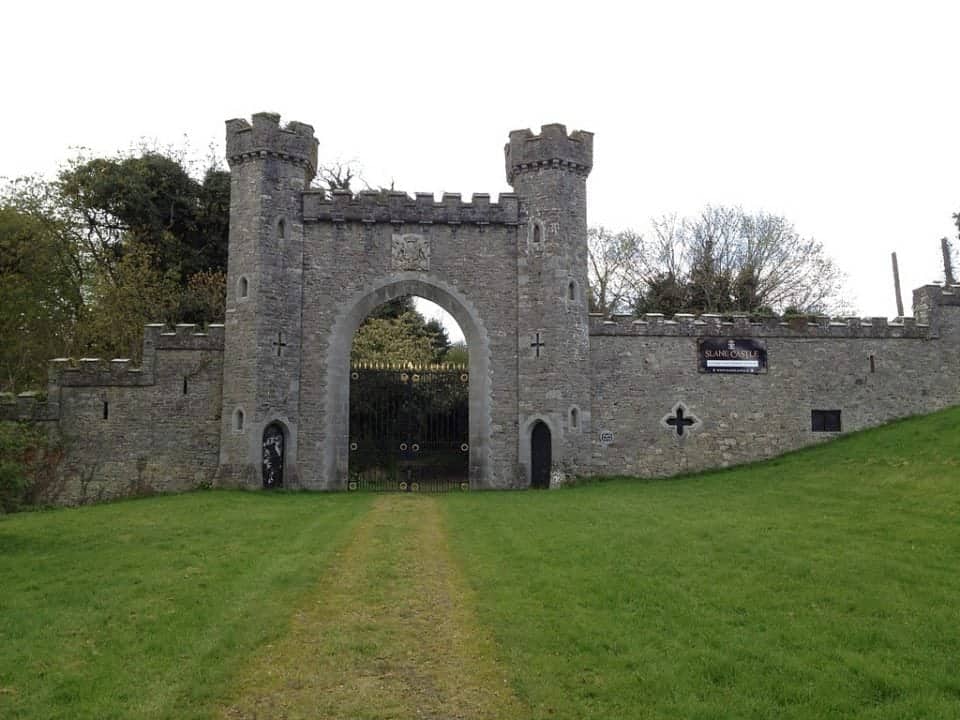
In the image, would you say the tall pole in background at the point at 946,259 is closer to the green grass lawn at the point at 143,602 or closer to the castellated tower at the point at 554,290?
the castellated tower at the point at 554,290

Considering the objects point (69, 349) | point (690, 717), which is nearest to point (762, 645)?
point (690, 717)

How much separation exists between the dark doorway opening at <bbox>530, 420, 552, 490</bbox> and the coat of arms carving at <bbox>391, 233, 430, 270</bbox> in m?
5.19

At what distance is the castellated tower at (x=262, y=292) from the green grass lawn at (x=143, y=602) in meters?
5.25

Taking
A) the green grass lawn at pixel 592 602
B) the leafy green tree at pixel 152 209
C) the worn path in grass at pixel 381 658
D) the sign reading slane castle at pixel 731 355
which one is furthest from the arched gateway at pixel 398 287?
the leafy green tree at pixel 152 209

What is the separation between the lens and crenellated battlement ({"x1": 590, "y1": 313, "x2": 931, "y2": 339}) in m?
21.9

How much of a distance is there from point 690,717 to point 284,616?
409 centimetres

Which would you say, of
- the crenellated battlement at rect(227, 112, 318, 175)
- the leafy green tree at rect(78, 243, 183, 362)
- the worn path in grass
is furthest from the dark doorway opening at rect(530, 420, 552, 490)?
the leafy green tree at rect(78, 243, 183, 362)

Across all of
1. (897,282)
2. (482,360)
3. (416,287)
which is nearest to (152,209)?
(416,287)

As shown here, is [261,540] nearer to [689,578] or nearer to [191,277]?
[689,578]

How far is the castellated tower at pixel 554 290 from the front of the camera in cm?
2069

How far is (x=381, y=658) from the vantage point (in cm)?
684

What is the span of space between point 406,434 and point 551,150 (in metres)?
8.49

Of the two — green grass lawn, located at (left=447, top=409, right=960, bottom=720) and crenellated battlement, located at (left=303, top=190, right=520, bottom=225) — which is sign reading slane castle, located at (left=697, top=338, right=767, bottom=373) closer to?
crenellated battlement, located at (left=303, top=190, right=520, bottom=225)

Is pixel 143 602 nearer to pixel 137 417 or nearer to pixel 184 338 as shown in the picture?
pixel 137 417
